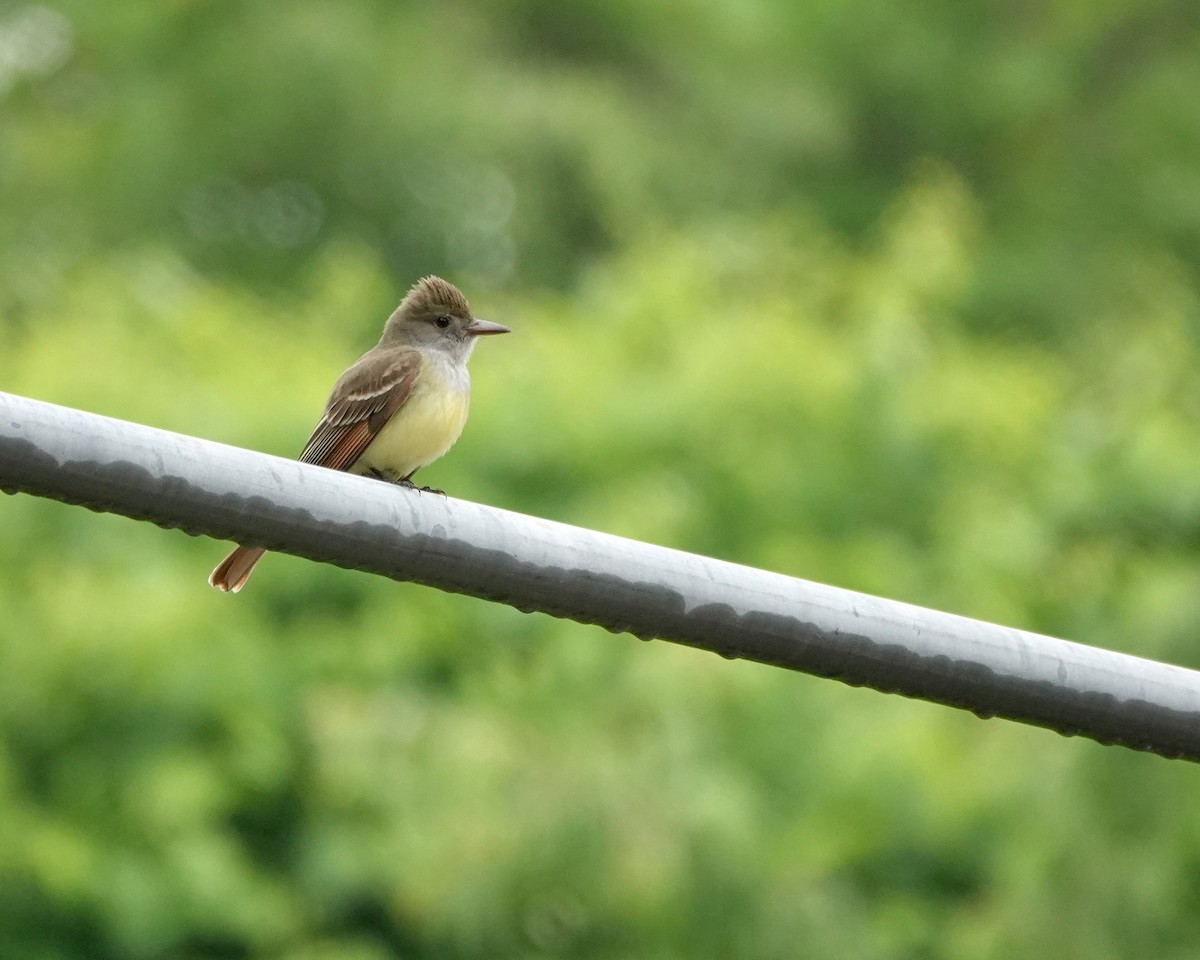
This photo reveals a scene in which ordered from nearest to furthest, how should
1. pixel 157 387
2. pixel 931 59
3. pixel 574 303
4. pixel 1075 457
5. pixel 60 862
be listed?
pixel 60 862
pixel 157 387
pixel 1075 457
pixel 574 303
pixel 931 59

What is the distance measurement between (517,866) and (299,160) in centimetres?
1775

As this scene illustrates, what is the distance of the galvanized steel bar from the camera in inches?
94.8

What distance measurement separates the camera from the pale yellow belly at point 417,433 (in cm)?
572

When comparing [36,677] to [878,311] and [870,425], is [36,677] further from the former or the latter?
[878,311]

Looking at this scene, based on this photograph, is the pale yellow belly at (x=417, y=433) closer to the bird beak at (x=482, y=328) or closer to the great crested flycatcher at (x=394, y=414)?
the great crested flycatcher at (x=394, y=414)

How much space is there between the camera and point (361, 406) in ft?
19.2

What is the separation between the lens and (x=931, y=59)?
27.8 m

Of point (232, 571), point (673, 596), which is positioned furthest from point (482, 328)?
point (673, 596)

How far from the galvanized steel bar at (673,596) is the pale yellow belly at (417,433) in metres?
3.13

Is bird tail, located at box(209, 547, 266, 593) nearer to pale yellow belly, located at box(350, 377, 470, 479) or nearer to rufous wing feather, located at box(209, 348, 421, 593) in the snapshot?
rufous wing feather, located at box(209, 348, 421, 593)

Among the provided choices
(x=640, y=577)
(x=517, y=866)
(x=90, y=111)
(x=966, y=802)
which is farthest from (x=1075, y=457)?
(x=90, y=111)

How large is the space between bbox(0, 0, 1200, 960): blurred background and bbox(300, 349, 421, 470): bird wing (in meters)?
3.04

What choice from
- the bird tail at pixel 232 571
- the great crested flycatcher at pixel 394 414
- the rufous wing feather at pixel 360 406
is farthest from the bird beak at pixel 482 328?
the bird tail at pixel 232 571

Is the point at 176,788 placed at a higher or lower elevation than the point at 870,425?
higher
